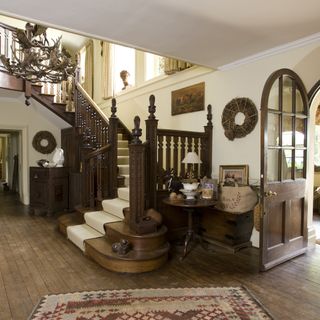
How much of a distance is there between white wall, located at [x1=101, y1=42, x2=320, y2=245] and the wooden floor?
2.61 ft

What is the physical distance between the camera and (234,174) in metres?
3.82

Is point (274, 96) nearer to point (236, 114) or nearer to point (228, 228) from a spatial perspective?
point (236, 114)

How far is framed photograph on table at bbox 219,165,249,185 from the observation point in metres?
3.67

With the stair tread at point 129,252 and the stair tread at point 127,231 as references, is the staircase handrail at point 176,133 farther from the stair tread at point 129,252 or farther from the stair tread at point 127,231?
the stair tread at point 129,252

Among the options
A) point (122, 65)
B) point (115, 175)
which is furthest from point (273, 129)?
point (122, 65)

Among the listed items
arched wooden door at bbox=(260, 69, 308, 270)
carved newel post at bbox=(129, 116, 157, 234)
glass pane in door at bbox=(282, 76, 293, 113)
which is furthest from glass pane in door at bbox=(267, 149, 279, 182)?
carved newel post at bbox=(129, 116, 157, 234)

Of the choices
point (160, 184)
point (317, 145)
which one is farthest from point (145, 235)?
point (317, 145)

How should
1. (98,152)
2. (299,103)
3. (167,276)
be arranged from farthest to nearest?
(98,152) < (299,103) < (167,276)

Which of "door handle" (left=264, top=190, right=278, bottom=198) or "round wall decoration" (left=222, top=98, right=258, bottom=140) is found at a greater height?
"round wall decoration" (left=222, top=98, right=258, bottom=140)

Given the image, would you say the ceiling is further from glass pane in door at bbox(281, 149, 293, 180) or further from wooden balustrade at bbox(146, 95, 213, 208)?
glass pane in door at bbox(281, 149, 293, 180)

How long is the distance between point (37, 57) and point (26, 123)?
357 centimetres

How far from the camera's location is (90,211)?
4328 mm

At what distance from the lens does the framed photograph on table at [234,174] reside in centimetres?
367

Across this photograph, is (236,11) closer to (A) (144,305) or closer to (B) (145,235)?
(B) (145,235)
